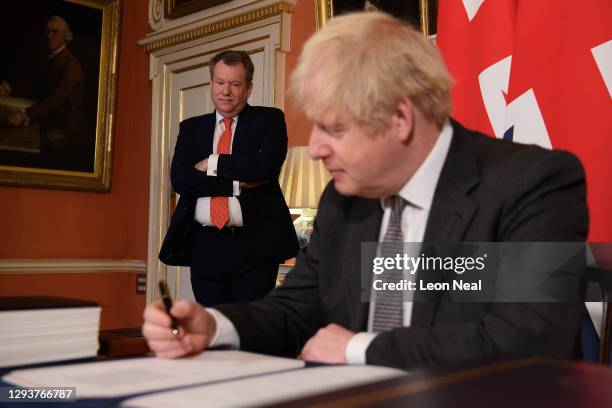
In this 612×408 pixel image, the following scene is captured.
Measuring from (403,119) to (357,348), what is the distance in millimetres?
457

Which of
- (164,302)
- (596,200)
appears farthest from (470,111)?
(164,302)

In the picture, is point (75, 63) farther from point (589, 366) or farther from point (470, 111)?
point (589, 366)

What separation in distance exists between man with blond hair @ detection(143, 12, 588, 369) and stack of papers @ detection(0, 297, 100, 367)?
0.10 meters

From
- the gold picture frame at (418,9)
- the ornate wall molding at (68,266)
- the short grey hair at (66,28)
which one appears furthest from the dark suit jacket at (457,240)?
the short grey hair at (66,28)

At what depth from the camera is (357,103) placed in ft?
4.22

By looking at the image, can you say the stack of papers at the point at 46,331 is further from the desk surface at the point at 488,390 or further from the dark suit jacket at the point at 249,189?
the dark suit jacket at the point at 249,189

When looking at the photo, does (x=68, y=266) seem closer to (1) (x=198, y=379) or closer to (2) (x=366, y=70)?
(2) (x=366, y=70)

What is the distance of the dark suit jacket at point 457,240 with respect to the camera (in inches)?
45.8

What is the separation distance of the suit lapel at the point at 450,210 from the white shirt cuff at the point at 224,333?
35cm

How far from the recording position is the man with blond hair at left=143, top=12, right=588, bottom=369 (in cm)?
117

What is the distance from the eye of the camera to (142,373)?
0.96 m

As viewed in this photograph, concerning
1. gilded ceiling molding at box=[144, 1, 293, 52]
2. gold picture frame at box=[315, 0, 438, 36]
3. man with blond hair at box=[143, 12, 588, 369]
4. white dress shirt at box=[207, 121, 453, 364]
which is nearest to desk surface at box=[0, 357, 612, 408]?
man with blond hair at box=[143, 12, 588, 369]

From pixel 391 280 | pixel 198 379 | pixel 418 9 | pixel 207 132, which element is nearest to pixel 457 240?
pixel 391 280

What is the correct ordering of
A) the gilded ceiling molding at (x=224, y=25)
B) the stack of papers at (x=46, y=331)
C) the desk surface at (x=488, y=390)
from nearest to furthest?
the desk surface at (x=488, y=390)
the stack of papers at (x=46, y=331)
the gilded ceiling molding at (x=224, y=25)
